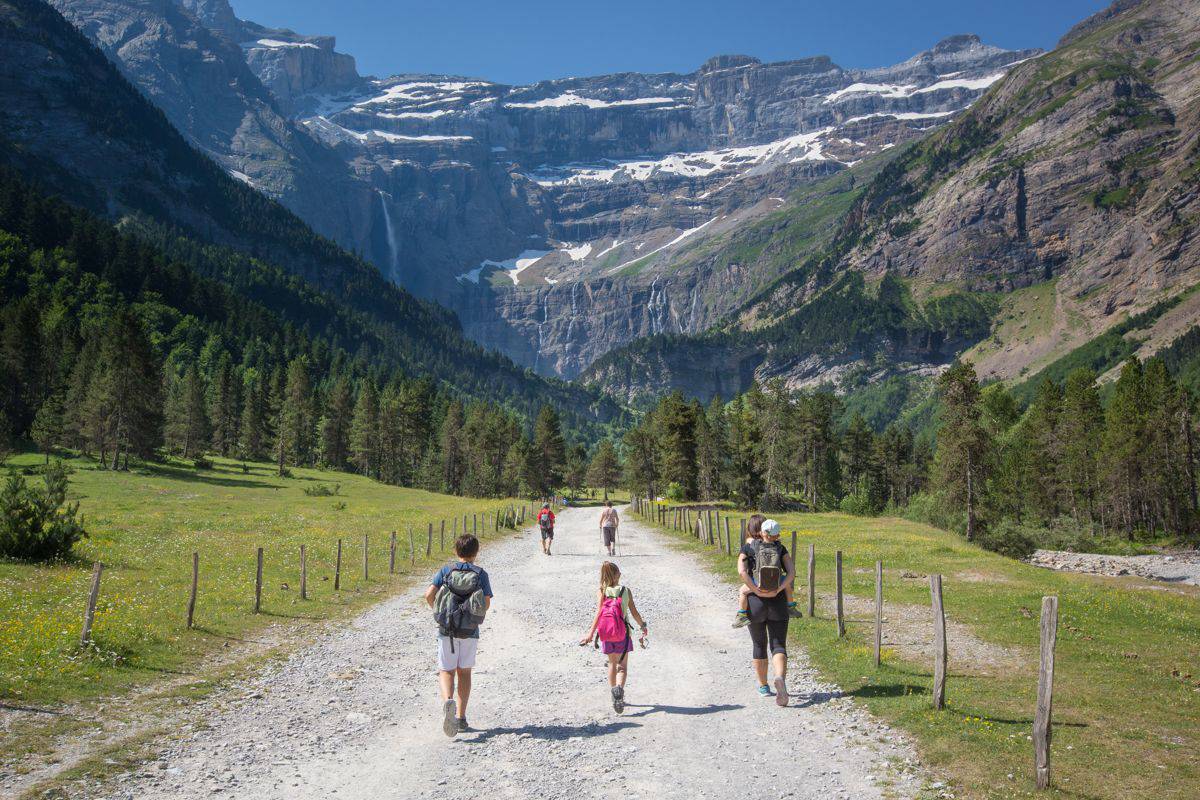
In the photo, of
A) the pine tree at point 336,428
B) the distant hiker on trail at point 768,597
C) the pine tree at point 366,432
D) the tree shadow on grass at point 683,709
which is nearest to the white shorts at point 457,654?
the tree shadow on grass at point 683,709

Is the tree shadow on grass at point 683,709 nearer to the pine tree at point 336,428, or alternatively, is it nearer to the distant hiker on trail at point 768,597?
the distant hiker on trail at point 768,597

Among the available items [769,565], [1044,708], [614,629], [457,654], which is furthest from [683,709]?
[1044,708]

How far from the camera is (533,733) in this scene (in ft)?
37.5

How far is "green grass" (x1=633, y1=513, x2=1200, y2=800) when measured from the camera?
917 cm

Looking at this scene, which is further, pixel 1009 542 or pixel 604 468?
pixel 604 468

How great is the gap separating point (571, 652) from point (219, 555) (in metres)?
20.4

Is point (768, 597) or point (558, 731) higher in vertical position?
point (768, 597)

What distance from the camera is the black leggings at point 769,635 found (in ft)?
42.2

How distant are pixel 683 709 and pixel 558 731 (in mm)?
2383

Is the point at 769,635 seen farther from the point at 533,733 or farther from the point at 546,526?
the point at 546,526

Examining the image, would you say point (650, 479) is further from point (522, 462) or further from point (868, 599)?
point (868, 599)

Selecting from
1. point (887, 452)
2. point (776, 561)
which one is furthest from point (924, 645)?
point (887, 452)

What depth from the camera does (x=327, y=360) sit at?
624 ft

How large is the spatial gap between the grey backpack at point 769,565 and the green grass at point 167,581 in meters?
11.6
